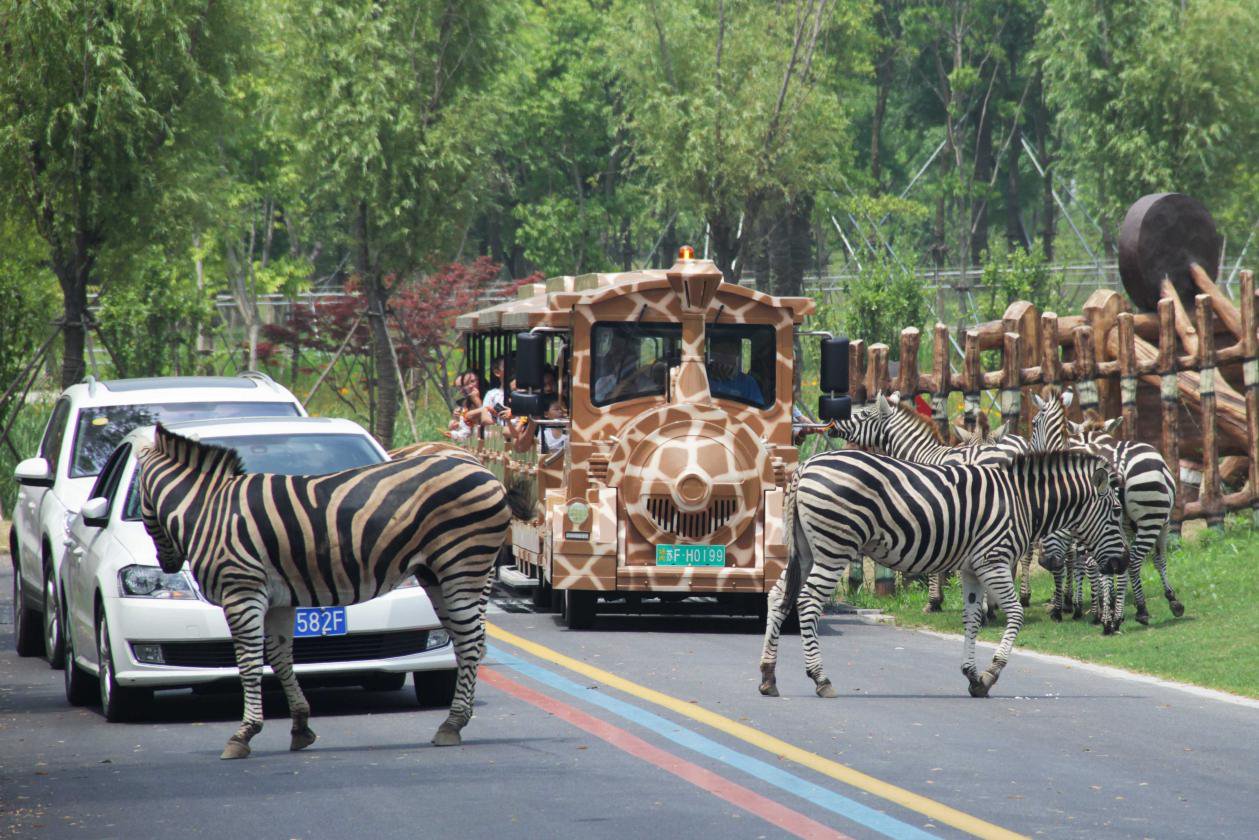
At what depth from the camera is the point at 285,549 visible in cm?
1052

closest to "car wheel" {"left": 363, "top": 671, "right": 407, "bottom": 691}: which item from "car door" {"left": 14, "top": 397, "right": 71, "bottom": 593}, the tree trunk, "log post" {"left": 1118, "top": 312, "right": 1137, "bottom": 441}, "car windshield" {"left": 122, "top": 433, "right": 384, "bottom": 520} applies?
"car windshield" {"left": 122, "top": 433, "right": 384, "bottom": 520}

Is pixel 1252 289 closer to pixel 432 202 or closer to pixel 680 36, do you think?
pixel 432 202

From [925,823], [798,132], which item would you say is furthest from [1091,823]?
[798,132]

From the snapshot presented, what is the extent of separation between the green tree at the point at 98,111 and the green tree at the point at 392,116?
2.84 meters

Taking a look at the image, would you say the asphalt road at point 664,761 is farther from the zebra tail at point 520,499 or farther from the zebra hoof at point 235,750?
the zebra tail at point 520,499

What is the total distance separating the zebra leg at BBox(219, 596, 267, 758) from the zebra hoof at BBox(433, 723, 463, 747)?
945mm

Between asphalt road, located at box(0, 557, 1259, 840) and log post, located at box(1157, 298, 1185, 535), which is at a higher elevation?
log post, located at box(1157, 298, 1185, 535)

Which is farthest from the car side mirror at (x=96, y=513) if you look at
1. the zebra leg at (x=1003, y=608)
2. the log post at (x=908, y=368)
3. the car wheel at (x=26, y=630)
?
the log post at (x=908, y=368)

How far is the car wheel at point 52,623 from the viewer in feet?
46.8

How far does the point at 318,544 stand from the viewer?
10516 millimetres

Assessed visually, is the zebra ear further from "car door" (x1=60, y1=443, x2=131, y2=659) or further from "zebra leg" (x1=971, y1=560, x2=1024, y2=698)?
"car door" (x1=60, y1=443, x2=131, y2=659)

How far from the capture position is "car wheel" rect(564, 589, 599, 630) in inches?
675

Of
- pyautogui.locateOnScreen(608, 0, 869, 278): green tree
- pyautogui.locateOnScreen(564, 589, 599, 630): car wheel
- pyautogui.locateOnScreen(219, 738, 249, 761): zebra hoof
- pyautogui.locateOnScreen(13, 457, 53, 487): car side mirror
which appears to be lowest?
pyautogui.locateOnScreen(219, 738, 249, 761): zebra hoof

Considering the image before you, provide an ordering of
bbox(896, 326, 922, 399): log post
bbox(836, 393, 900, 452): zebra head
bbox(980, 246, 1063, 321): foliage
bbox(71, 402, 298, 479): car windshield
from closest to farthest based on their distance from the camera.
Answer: bbox(71, 402, 298, 479): car windshield → bbox(836, 393, 900, 452): zebra head → bbox(896, 326, 922, 399): log post → bbox(980, 246, 1063, 321): foliage
